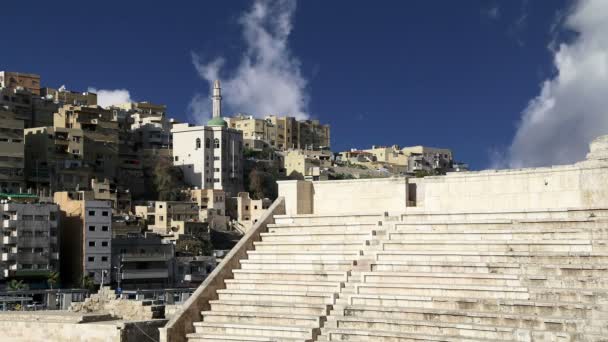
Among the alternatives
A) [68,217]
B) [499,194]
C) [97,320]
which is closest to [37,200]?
[68,217]

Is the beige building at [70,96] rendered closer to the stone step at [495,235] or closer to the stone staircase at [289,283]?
the stone staircase at [289,283]

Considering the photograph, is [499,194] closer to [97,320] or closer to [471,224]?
[471,224]

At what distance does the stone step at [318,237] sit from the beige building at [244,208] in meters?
57.1

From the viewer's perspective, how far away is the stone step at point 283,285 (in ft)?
70.0

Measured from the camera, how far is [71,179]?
7769cm

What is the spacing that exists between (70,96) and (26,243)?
44.2 meters

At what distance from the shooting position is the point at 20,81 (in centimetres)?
9512

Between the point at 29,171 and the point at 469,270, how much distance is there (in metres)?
62.2

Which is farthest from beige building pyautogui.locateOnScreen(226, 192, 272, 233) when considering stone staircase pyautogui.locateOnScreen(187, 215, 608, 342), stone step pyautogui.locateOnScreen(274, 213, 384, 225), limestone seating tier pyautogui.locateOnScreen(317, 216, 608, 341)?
limestone seating tier pyautogui.locateOnScreen(317, 216, 608, 341)

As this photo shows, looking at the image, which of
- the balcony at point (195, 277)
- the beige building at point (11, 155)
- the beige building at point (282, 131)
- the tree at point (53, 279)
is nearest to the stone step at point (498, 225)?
the tree at point (53, 279)

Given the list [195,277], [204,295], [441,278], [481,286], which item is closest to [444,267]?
[441,278]

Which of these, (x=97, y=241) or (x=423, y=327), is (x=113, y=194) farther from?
(x=423, y=327)

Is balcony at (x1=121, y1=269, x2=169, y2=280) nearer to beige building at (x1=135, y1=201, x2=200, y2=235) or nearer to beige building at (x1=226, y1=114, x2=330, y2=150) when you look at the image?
beige building at (x1=135, y1=201, x2=200, y2=235)

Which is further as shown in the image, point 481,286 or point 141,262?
point 141,262
